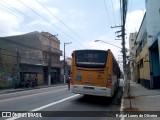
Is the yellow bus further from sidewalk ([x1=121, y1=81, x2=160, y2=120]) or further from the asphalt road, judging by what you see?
sidewalk ([x1=121, y1=81, x2=160, y2=120])

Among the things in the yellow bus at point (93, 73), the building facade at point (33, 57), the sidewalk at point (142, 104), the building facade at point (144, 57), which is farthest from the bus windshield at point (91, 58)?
the building facade at point (33, 57)

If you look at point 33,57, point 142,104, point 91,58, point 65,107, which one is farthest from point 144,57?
point 33,57

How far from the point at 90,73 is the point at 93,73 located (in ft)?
0.59

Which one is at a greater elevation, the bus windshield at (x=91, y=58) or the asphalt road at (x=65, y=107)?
the bus windshield at (x=91, y=58)

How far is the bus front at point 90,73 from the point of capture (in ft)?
52.0

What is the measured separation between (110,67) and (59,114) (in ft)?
17.6

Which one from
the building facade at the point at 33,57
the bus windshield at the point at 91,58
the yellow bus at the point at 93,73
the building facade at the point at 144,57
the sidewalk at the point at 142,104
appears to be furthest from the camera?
the building facade at the point at 33,57

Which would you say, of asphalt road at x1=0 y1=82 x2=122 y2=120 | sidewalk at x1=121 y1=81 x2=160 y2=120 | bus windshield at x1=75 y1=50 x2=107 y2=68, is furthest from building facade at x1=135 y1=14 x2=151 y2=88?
bus windshield at x1=75 y1=50 x2=107 y2=68

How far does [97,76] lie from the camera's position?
52.3 feet

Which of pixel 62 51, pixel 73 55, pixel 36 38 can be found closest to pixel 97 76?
pixel 73 55

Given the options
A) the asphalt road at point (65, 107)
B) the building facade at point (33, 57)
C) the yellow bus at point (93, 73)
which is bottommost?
the asphalt road at point (65, 107)

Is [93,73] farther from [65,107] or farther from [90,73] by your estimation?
[65,107]

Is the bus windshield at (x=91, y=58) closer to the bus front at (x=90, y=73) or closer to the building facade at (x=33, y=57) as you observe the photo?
the bus front at (x=90, y=73)

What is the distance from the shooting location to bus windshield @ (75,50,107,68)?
16.0m
